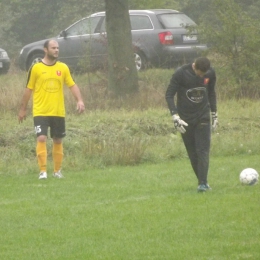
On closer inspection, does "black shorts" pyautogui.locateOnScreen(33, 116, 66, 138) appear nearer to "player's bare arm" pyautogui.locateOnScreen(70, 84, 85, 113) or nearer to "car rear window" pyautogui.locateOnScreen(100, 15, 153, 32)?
"player's bare arm" pyautogui.locateOnScreen(70, 84, 85, 113)

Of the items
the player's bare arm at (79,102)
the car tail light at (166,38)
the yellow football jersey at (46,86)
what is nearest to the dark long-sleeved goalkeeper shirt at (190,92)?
the player's bare arm at (79,102)

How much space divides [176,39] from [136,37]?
4.27ft

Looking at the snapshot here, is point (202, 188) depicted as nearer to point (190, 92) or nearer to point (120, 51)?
point (190, 92)

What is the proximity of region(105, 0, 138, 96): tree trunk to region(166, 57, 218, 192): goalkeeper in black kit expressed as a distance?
10.4 meters

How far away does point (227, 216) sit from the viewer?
9641 mm

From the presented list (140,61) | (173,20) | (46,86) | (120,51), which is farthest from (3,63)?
(46,86)

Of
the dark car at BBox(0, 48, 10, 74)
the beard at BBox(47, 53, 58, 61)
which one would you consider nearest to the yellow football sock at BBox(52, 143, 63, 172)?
the beard at BBox(47, 53, 58, 61)

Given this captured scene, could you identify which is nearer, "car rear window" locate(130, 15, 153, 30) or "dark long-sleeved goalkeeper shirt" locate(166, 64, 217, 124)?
"dark long-sleeved goalkeeper shirt" locate(166, 64, 217, 124)

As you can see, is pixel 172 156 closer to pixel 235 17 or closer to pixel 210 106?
pixel 210 106

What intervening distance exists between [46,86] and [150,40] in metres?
11.2

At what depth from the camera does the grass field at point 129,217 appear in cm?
829

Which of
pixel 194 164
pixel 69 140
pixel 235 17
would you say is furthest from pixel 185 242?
pixel 235 17

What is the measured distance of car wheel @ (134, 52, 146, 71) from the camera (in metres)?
23.9

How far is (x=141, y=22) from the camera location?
24.6 m
